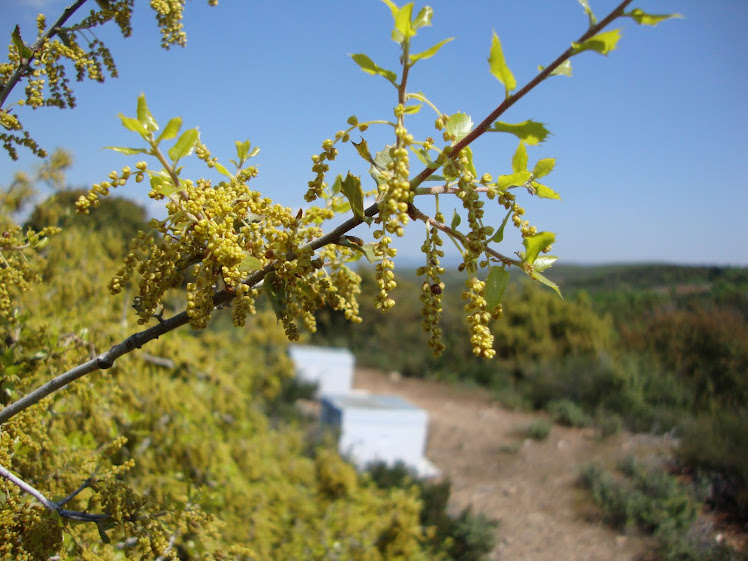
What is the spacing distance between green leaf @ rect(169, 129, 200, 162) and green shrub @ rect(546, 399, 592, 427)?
9.89m

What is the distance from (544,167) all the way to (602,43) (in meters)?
0.19

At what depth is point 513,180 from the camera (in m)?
0.81

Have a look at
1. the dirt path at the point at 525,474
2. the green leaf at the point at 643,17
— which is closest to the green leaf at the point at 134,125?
the green leaf at the point at 643,17

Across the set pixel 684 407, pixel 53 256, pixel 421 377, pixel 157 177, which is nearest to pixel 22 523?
pixel 157 177

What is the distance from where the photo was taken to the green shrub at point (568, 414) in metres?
9.67

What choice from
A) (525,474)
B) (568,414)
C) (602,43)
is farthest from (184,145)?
(568,414)

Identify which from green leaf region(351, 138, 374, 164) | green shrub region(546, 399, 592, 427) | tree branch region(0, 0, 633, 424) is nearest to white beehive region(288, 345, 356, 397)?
green shrub region(546, 399, 592, 427)

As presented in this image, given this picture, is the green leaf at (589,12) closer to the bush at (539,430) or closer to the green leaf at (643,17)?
the green leaf at (643,17)

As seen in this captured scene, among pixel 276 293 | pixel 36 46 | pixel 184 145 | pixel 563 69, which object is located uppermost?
pixel 36 46

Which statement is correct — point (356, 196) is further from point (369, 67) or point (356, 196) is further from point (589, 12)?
point (589, 12)

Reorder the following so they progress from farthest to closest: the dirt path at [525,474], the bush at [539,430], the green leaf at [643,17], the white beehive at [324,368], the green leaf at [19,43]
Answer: the white beehive at [324,368], the bush at [539,430], the dirt path at [525,474], the green leaf at [19,43], the green leaf at [643,17]

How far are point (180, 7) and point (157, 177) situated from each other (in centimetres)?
87

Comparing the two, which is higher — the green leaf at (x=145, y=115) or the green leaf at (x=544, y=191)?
the green leaf at (x=145, y=115)

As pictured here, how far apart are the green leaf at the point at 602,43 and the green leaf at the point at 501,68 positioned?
0.28ft
